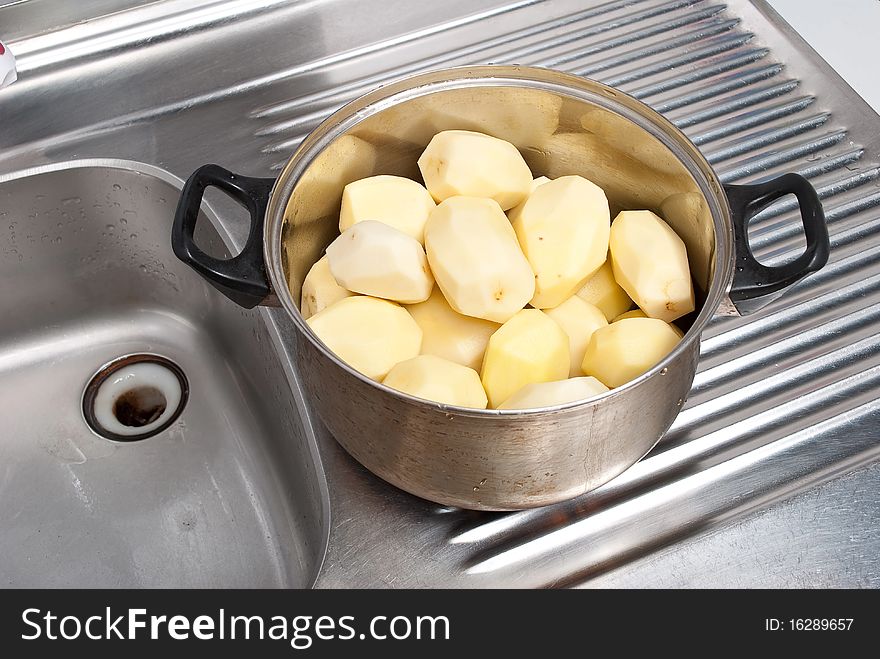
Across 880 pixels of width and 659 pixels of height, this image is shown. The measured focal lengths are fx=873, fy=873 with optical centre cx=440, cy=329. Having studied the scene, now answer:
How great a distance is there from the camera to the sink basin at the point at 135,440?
75 centimetres

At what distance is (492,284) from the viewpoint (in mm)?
548

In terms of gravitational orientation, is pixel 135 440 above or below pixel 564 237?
below

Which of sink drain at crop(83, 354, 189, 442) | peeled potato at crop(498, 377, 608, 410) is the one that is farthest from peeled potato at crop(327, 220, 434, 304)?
sink drain at crop(83, 354, 189, 442)

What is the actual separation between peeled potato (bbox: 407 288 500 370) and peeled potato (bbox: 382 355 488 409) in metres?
0.04

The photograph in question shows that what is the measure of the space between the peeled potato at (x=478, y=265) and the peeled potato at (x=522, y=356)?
2 cm

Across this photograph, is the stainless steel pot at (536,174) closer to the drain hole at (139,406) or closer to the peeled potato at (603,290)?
the peeled potato at (603,290)

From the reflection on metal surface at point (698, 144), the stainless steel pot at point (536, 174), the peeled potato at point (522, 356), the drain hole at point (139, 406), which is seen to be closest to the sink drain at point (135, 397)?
the drain hole at point (139, 406)

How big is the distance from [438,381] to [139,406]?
47 cm

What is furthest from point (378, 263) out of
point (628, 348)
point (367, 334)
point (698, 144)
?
point (698, 144)

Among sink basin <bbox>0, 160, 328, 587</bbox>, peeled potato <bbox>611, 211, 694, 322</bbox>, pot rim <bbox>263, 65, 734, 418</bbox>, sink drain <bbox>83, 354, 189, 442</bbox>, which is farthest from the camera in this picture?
sink drain <bbox>83, 354, 189, 442</bbox>

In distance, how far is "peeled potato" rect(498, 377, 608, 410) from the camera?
50 cm

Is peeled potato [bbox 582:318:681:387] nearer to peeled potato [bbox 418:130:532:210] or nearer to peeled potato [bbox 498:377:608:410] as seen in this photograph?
peeled potato [bbox 498:377:608:410]

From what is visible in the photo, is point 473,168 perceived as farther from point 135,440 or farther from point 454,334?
point 135,440
